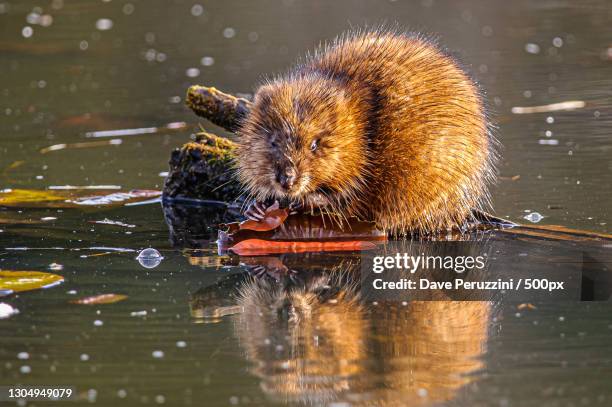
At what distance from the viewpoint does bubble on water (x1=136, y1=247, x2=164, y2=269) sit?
615 cm

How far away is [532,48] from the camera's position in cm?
1332

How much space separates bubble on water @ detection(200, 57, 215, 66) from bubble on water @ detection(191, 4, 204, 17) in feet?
12.0

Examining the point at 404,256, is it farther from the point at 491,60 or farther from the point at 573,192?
the point at 491,60

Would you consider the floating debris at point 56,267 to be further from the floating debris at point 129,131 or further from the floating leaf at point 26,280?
the floating debris at point 129,131

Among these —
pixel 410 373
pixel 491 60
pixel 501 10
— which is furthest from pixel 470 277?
pixel 501 10

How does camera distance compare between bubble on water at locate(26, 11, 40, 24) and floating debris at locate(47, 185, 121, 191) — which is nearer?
floating debris at locate(47, 185, 121, 191)

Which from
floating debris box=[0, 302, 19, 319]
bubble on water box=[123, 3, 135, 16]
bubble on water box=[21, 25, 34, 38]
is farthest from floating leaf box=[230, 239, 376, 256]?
bubble on water box=[123, 3, 135, 16]

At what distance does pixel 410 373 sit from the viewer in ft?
14.9

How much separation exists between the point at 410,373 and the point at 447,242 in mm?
2184

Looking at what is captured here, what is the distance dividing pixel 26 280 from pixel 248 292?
119 cm

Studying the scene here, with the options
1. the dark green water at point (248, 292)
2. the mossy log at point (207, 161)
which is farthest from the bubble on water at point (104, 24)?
the mossy log at point (207, 161)

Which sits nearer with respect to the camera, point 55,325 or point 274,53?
point 55,325

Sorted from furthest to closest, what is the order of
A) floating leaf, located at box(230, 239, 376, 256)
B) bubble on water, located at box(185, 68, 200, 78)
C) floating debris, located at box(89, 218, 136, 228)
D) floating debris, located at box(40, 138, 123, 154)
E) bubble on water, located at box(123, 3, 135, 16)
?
bubble on water, located at box(123, 3, 135, 16) → bubble on water, located at box(185, 68, 200, 78) → floating debris, located at box(40, 138, 123, 154) → floating debris, located at box(89, 218, 136, 228) → floating leaf, located at box(230, 239, 376, 256)

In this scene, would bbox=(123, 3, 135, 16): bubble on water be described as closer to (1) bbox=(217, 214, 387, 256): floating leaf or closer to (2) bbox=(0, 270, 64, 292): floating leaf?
(1) bbox=(217, 214, 387, 256): floating leaf
